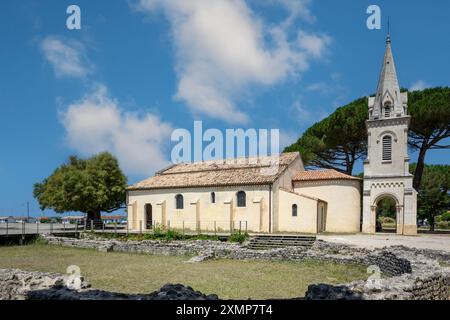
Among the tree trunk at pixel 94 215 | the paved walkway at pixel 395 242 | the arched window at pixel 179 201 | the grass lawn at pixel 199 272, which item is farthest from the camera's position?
the tree trunk at pixel 94 215

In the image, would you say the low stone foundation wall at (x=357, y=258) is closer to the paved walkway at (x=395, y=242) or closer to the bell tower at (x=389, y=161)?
the paved walkway at (x=395, y=242)

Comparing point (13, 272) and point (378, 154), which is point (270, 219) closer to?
point (378, 154)

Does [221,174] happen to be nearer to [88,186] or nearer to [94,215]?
[88,186]

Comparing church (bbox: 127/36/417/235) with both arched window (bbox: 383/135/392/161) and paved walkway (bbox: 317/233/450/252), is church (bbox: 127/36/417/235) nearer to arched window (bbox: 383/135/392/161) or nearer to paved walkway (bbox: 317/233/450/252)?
arched window (bbox: 383/135/392/161)

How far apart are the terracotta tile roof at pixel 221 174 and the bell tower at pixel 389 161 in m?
7.70

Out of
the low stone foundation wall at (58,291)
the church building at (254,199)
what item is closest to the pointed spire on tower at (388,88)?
the church building at (254,199)

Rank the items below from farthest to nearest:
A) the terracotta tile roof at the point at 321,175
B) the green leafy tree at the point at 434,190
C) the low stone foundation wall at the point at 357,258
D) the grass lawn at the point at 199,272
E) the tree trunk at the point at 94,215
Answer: the tree trunk at the point at 94,215, the green leafy tree at the point at 434,190, the terracotta tile roof at the point at 321,175, the grass lawn at the point at 199,272, the low stone foundation wall at the point at 357,258

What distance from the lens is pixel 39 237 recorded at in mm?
28875

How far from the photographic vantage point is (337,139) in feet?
130

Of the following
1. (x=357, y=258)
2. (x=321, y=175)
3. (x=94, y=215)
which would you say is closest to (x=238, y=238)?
(x=357, y=258)

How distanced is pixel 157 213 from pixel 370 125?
2297 cm

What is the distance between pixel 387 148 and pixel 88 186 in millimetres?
31650

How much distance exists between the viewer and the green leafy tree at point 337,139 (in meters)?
37.9
